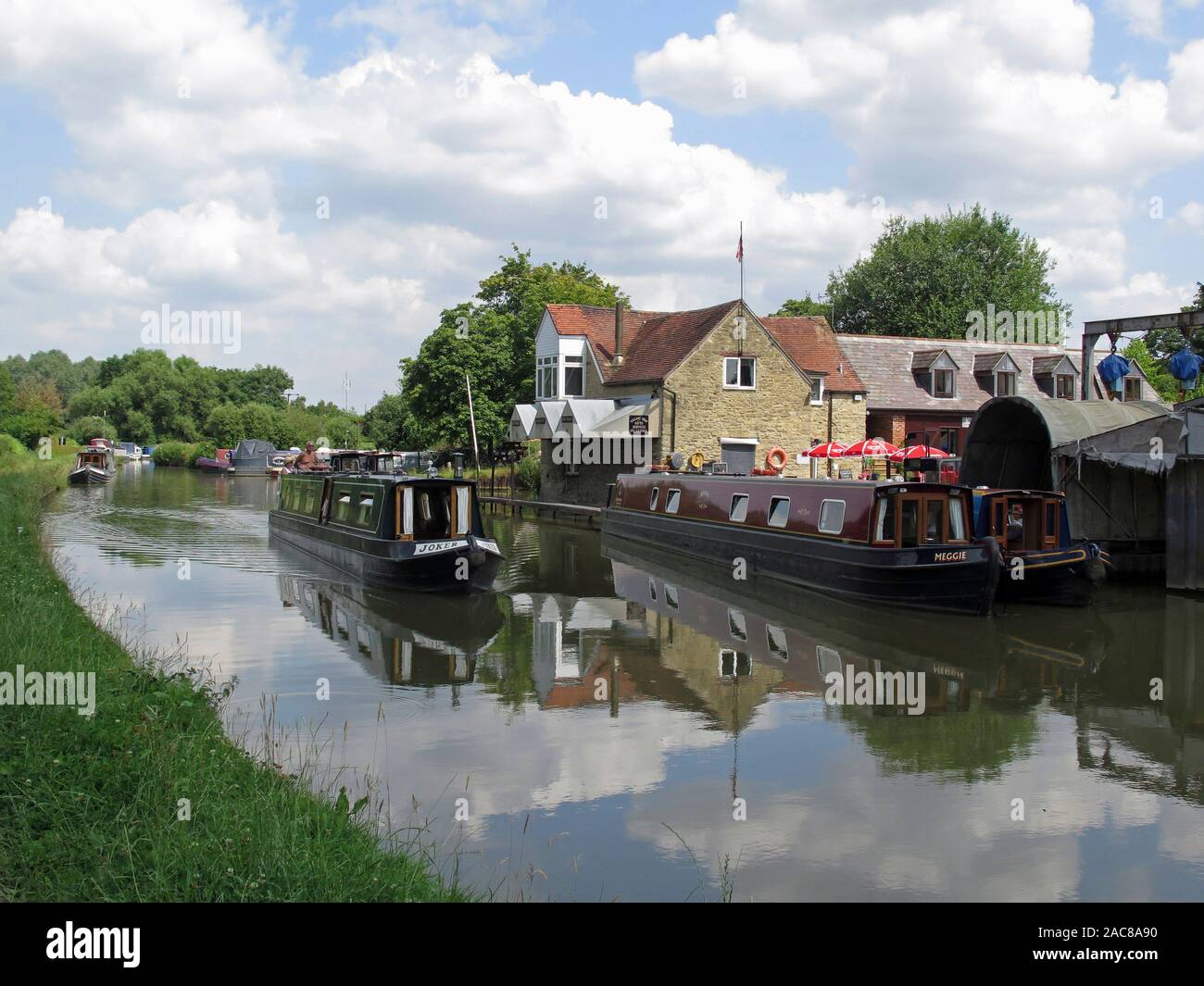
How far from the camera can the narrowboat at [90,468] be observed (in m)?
50.2

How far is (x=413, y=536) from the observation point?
62.7 ft

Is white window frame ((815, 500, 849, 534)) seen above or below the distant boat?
below

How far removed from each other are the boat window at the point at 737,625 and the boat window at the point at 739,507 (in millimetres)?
4538

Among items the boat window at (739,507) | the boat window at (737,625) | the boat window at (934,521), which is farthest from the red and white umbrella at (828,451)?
the boat window at (737,625)

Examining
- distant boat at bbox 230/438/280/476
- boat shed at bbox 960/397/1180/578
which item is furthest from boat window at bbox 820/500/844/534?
distant boat at bbox 230/438/280/476

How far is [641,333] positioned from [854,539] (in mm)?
22778

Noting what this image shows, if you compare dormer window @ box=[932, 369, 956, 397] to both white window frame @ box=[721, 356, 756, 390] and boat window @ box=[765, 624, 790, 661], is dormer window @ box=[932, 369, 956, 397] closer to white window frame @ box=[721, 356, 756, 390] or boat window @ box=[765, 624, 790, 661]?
white window frame @ box=[721, 356, 756, 390]

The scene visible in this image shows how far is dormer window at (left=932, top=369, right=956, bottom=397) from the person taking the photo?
134 ft

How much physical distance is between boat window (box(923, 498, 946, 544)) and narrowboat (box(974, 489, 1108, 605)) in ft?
3.18

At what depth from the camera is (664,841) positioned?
24.8 feet

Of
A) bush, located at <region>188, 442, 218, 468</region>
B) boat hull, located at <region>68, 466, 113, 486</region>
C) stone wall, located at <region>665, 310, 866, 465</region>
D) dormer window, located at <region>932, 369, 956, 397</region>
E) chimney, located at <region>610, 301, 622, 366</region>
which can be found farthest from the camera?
bush, located at <region>188, 442, 218, 468</region>
